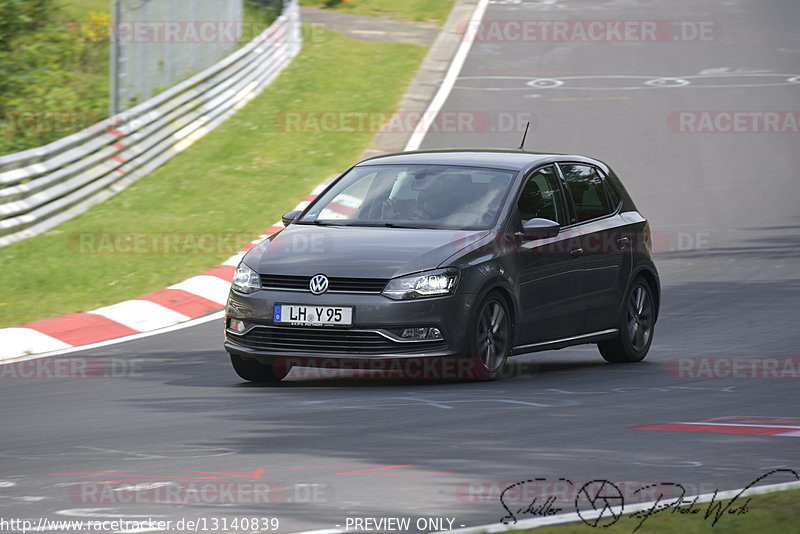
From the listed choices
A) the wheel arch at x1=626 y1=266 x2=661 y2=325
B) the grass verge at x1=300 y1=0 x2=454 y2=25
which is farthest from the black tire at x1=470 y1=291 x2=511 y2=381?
the grass verge at x1=300 y1=0 x2=454 y2=25

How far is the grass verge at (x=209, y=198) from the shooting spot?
1501 cm

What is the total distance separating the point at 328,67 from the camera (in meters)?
28.7

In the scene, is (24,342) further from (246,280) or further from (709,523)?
(709,523)

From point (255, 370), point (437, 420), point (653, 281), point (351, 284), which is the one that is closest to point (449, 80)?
point (653, 281)

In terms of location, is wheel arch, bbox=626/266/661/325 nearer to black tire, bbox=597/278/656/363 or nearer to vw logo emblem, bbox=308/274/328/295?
black tire, bbox=597/278/656/363

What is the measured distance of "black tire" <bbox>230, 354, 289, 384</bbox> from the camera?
10.4 meters

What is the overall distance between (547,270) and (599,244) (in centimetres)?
90

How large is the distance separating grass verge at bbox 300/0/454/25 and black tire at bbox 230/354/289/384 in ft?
82.5

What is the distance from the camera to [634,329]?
12062 millimetres

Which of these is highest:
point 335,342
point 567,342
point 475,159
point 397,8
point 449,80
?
point 397,8

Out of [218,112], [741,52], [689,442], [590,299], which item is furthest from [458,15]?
[689,442]

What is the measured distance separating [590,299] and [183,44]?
1429 cm

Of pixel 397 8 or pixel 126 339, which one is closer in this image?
pixel 126 339

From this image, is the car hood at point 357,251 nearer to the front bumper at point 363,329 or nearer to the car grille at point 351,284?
the car grille at point 351,284
